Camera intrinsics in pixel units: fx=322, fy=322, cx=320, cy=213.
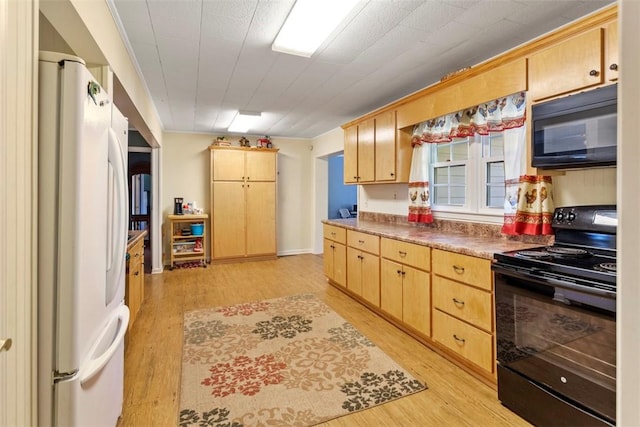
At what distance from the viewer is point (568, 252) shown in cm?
184

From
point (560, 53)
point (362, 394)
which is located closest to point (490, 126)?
point (560, 53)

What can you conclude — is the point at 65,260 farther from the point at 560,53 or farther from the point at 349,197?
the point at 349,197

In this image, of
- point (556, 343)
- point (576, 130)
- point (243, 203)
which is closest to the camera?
point (556, 343)

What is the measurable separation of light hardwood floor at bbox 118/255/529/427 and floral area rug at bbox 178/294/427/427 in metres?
0.09

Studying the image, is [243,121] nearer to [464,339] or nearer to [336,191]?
[464,339]

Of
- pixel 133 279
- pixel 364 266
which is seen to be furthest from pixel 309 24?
pixel 133 279

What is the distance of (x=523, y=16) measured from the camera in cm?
202

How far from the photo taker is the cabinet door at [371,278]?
3210 millimetres

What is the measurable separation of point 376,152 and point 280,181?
305 cm

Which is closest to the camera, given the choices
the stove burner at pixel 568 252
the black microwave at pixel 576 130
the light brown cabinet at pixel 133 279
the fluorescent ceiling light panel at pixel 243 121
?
the black microwave at pixel 576 130

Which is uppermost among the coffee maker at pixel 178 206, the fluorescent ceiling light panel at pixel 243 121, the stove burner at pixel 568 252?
the fluorescent ceiling light panel at pixel 243 121

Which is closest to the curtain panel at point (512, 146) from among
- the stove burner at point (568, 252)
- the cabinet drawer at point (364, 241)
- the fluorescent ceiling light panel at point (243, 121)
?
the stove burner at point (568, 252)

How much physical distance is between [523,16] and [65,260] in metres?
2.71

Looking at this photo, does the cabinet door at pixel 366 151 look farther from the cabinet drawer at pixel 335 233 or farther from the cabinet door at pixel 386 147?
the cabinet drawer at pixel 335 233
